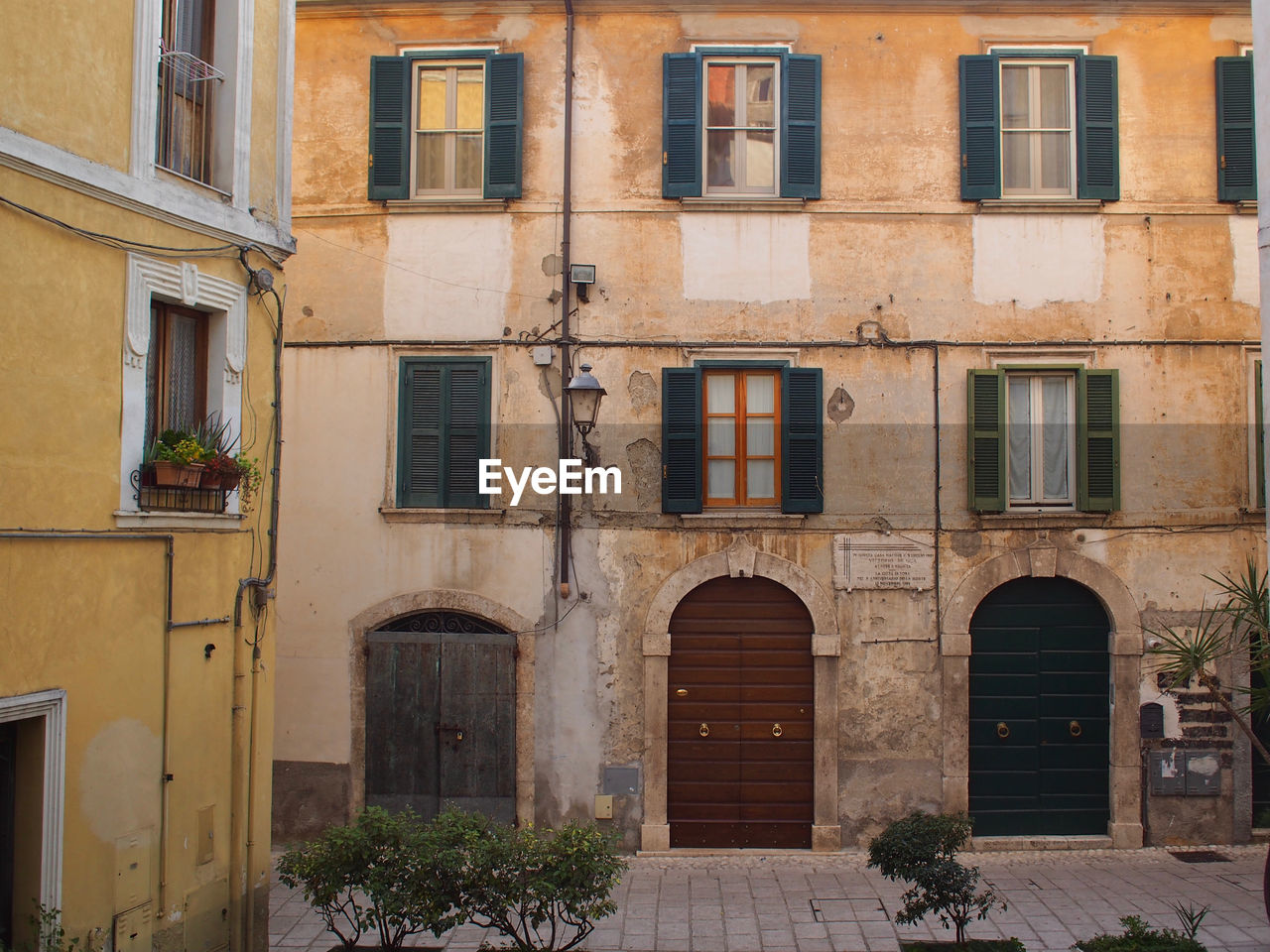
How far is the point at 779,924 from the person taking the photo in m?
A: 9.30

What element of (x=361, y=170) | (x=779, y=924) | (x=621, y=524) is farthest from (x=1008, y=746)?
(x=361, y=170)

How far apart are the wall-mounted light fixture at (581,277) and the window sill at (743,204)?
4.08 ft

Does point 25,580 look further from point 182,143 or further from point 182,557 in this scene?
point 182,143

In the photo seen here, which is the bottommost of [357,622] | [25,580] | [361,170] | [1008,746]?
[1008,746]

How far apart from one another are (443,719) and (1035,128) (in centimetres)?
904

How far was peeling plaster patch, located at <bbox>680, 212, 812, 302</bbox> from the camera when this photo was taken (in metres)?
11.6

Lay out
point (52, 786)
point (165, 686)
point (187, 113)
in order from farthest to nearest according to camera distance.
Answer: point (187, 113)
point (165, 686)
point (52, 786)

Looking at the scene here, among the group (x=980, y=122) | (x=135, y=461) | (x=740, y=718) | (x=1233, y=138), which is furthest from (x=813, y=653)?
(x=1233, y=138)

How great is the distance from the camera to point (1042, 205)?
37.9 feet

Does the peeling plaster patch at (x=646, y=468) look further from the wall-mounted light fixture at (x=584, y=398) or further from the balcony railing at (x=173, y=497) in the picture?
the balcony railing at (x=173, y=497)

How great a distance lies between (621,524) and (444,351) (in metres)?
2.68

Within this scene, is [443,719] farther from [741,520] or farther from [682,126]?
[682,126]

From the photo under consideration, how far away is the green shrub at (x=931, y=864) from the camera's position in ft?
24.3

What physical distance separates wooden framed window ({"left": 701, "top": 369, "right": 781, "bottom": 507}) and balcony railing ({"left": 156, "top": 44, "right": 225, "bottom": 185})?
18.1 feet
